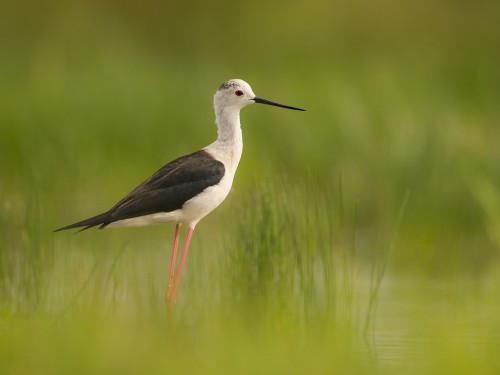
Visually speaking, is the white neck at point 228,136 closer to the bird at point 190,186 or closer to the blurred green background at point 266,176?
the bird at point 190,186

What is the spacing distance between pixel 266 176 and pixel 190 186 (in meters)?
0.38

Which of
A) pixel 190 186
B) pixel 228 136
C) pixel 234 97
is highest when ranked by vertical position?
pixel 234 97

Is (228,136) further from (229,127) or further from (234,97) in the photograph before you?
(234,97)

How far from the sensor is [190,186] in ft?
22.3

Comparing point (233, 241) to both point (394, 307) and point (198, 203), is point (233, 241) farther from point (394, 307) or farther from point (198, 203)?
point (394, 307)

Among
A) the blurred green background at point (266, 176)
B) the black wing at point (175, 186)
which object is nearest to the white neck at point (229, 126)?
the black wing at point (175, 186)

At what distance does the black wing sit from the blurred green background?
0.58ft

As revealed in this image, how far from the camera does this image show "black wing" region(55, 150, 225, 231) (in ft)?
22.1

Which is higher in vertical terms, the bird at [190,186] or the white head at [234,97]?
the white head at [234,97]

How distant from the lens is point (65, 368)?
17.2 feet

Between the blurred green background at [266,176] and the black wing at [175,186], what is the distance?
178 millimetres

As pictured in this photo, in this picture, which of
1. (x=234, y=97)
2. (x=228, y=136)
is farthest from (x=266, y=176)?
(x=234, y=97)

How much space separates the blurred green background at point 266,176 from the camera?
6320 millimetres

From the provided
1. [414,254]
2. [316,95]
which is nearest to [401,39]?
[316,95]
